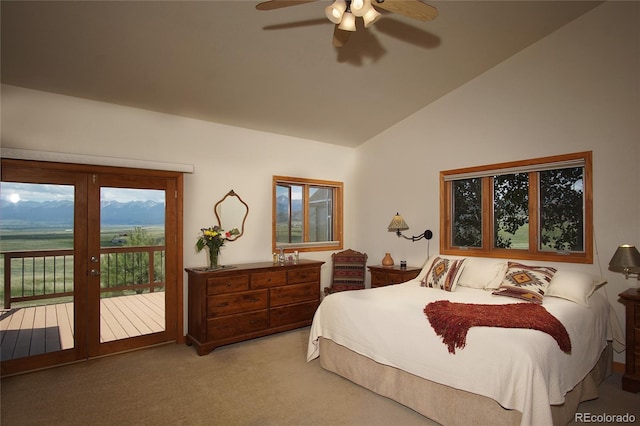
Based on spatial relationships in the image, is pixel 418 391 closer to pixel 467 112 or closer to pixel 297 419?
pixel 297 419

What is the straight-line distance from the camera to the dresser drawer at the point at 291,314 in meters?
4.42

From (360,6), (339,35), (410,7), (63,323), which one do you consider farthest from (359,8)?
(63,323)

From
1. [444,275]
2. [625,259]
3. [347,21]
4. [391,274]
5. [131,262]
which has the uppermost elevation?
[347,21]

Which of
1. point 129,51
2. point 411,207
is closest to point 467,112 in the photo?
point 411,207

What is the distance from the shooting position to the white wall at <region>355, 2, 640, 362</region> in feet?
10.9

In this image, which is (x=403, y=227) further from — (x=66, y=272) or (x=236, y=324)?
(x=66, y=272)

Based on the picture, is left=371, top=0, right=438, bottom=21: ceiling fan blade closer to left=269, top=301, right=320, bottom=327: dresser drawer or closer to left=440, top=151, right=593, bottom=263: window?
left=440, top=151, right=593, bottom=263: window

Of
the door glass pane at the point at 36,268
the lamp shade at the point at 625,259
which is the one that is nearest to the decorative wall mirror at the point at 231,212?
the door glass pane at the point at 36,268

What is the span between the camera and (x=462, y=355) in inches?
92.4

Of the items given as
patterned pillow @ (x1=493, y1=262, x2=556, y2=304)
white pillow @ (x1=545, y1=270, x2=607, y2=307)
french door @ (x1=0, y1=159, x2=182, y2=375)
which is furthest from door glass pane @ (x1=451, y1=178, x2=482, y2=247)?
french door @ (x1=0, y1=159, x2=182, y2=375)

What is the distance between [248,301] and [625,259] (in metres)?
3.64

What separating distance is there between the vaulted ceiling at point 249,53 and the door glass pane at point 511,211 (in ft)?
4.51

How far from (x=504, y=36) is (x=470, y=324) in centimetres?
298

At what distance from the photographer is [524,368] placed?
81.0 inches
